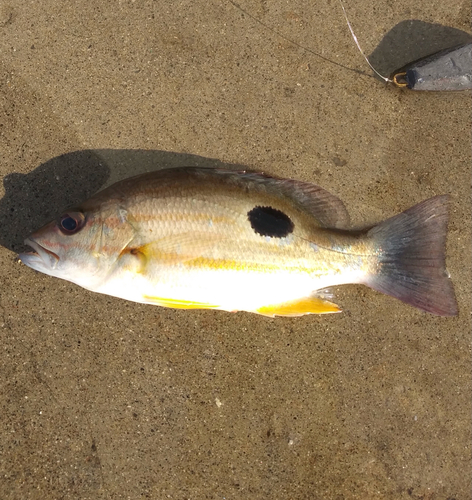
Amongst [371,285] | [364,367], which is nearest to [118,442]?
[364,367]

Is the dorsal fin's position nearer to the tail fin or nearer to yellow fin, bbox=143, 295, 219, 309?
the tail fin

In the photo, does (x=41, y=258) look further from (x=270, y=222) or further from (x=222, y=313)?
(x=270, y=222)

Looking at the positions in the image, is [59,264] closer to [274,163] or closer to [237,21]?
[274,163]

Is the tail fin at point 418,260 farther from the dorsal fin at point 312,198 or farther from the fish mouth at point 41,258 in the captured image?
the fish mouth at point 41,258

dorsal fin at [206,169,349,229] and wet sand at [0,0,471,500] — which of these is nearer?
dorsal fin at [206,169,349,229]

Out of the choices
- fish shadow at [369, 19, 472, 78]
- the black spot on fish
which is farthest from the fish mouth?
fish shadow at [369, 19, 472, 78]

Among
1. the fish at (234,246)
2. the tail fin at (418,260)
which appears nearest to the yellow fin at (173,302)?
the fish at (234,246)
